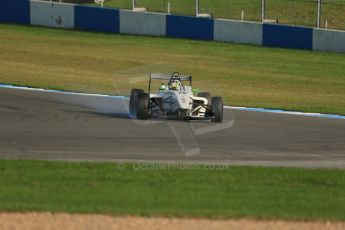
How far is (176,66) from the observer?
28531 millimetres

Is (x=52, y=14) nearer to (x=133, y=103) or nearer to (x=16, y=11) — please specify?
(x=16, y=11)

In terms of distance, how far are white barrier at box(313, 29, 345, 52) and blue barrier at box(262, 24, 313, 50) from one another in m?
0.19

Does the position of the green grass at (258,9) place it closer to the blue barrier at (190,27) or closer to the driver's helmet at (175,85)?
the blue barrier at (190,27)

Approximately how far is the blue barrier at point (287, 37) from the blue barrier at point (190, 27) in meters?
1.87

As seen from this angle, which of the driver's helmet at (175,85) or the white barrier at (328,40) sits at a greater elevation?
the driver's helmet at (175,85)

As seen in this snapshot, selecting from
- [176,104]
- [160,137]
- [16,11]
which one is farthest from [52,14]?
[160,137]

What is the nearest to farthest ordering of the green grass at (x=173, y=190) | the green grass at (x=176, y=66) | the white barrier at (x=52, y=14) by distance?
1. the green grass at (x=173, y=190)
2. the green grass at (x=176, y=66)
3. the white barrier at (x=52, y=14)

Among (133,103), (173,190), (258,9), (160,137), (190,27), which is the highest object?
(258,9)

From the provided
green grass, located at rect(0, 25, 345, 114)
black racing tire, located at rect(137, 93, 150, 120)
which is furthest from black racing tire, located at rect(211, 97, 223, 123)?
green grass, located at rect(0, 25, 345, 114)

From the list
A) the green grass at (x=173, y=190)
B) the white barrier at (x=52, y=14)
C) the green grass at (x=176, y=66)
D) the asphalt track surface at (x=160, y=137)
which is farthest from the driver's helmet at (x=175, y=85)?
the white barrier at (x=52, y=14)

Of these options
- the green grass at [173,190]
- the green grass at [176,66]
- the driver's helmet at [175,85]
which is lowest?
the green grass at [176,66]

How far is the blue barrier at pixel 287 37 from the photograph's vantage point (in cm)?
3100

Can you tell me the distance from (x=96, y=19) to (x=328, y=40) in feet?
Result: 26.9

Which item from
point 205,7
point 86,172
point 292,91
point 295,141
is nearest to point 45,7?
point 205,7
